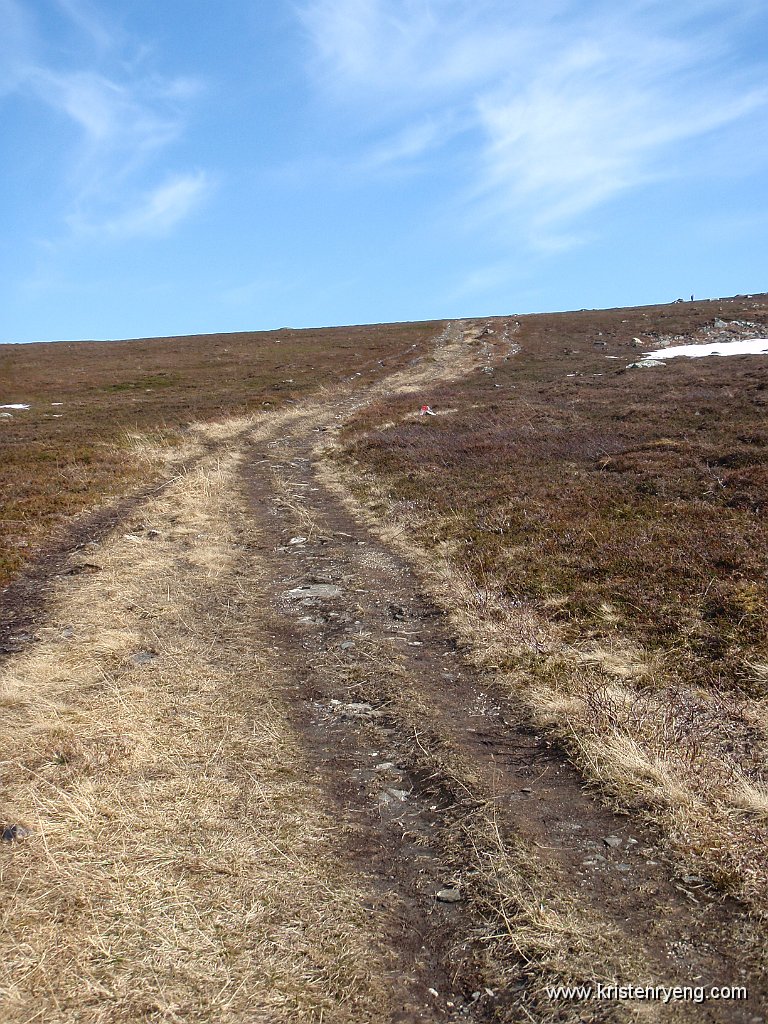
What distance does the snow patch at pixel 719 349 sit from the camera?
4638 cm

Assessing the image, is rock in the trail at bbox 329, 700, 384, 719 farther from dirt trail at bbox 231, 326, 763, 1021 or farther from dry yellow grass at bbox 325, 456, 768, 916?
dry yellow grass at bbox 325, 456, 768, 916

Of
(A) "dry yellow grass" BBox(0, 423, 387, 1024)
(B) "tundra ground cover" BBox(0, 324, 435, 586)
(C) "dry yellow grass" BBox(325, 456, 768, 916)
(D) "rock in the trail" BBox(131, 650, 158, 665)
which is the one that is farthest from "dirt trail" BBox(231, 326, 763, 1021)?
(B) "tundra ground cover" BBox(0, 324, 435, 586)

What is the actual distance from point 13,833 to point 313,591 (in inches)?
217

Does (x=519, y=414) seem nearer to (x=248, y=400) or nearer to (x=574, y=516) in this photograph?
(x=574, y=516)

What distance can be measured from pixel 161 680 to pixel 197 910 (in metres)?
3.26

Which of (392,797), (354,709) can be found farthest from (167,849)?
(354,709)

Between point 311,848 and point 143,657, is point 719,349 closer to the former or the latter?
point 143,657

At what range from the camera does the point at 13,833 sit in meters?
4.44

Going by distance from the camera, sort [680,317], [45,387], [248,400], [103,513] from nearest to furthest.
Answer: [103,513] < [248,400] < [45,387] < [680,317]

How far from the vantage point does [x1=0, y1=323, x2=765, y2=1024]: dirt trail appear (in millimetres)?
3371

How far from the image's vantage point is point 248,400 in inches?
1465

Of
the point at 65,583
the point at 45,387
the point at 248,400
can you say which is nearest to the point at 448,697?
the point at 65,583

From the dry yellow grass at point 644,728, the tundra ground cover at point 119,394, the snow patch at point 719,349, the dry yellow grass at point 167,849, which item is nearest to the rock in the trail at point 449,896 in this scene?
the dry yellow grass at point 167,849

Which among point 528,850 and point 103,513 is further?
point 103,513
